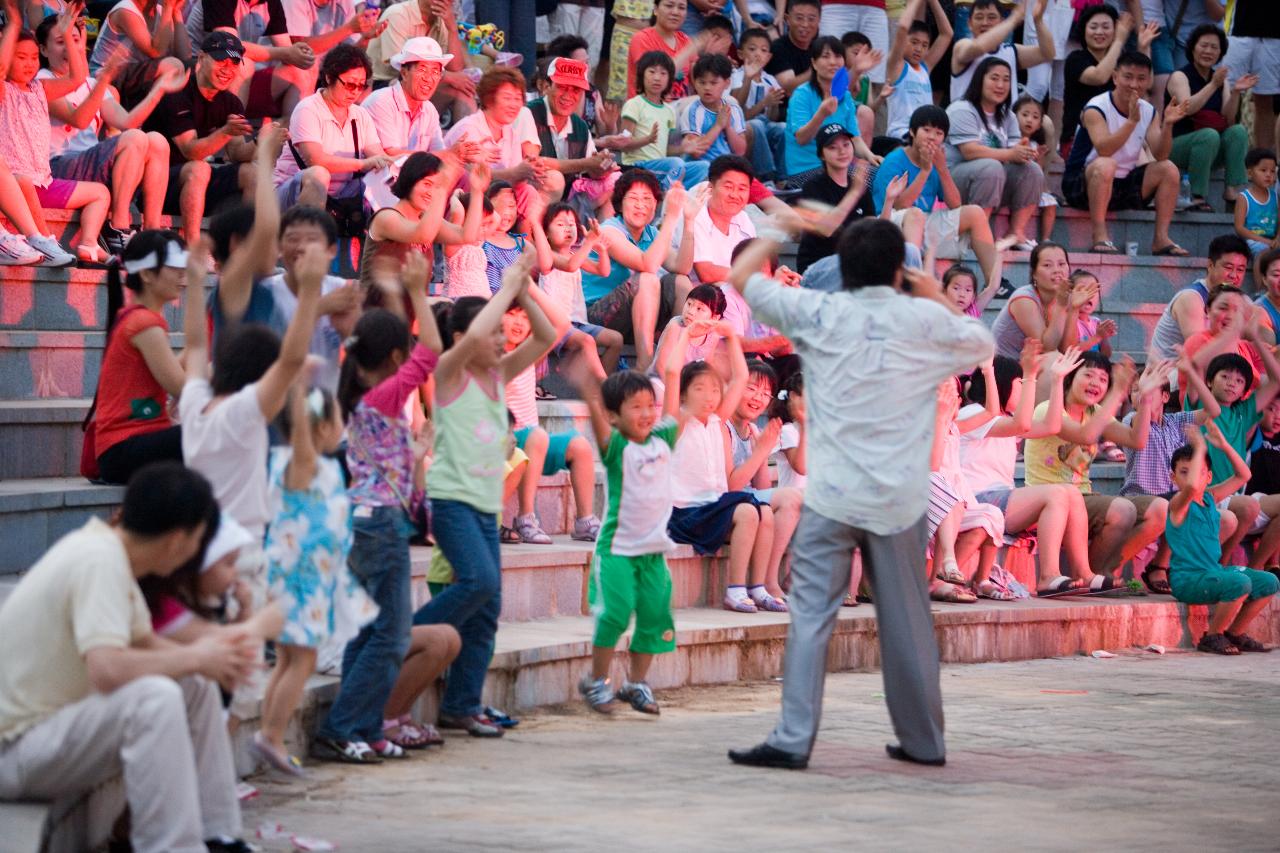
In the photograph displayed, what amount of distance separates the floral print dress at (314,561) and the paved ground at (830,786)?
537mm

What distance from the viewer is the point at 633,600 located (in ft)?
25.4

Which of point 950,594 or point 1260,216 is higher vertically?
point 1260,216

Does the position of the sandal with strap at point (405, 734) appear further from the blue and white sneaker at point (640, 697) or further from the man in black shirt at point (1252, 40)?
the man in black shirt at point (1252, 40)

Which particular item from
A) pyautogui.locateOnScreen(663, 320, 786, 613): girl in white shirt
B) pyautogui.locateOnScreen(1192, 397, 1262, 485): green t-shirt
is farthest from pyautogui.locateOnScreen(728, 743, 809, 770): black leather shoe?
pyautogui.locateOnScreen(1192, 397, 1262, 485): green t-shirt

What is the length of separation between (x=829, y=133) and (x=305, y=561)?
818cm

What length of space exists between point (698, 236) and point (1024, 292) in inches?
86.1

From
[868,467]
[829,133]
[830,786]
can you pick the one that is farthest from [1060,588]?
[830,786]

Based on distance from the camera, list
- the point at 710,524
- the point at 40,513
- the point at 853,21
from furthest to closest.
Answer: the point at 853,21 < the point at 710,524 < the point at 40,513

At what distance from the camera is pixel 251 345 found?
19.1 feet

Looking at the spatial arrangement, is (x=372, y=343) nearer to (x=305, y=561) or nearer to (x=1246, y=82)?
(x=305, y=561)

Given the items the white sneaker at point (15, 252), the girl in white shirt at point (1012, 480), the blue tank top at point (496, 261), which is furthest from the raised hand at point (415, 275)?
the girl in white shirt at point (1012, 480)

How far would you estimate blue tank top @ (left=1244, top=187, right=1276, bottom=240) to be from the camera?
14805 millimetres

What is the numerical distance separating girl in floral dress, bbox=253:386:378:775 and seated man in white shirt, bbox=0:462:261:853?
98cm

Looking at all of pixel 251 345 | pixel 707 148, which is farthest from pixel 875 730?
pixel 707 148
